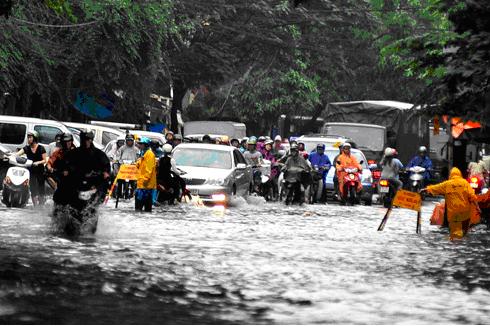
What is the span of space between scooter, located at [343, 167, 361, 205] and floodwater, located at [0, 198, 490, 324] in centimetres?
1005

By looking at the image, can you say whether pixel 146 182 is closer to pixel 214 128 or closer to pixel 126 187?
pixel 126 187

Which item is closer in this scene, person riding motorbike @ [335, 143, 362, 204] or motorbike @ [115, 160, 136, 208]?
motorbike @ [115, 160, 136, 208]

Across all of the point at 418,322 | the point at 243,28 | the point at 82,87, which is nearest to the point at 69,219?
the point at 418,322

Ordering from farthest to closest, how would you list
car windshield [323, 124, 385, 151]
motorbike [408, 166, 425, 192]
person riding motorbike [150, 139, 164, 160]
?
car windshield [323, 124, 385, 151], motorbike [408, 166, 425, 192], person riding motorbike [150, 139, 164, 160]

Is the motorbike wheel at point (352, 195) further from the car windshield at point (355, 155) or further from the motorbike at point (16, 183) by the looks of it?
the motorbike at point (16, 183)

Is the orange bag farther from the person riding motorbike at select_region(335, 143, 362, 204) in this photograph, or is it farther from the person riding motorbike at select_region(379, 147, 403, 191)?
the person riding motorbike at select_region(335, 143, 362, 204)

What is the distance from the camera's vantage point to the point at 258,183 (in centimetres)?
3434

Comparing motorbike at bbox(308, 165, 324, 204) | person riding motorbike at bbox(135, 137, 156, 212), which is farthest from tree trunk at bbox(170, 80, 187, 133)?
person riding motorbike at bbox(135, 137, 156, 212)

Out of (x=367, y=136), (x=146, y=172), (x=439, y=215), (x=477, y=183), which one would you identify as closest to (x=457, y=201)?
(x=439, y=215)

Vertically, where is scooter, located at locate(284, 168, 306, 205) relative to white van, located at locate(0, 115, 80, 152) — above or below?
below

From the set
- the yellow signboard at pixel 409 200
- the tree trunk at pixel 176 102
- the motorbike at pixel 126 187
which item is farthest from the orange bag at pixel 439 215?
the tree trunk at pixel 176 102

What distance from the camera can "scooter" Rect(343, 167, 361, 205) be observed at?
111 feet

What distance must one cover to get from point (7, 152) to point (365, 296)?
1685cm

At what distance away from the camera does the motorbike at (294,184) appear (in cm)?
3244
